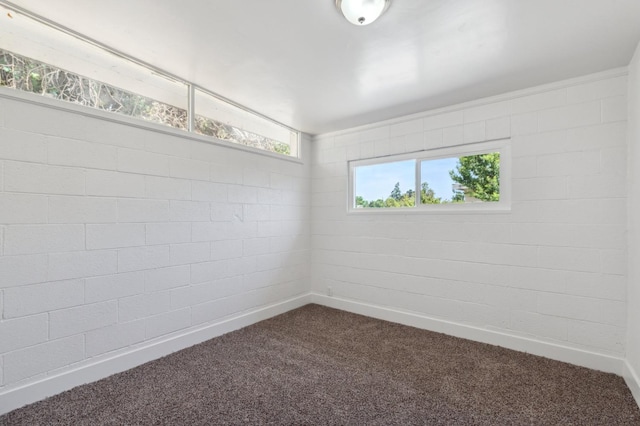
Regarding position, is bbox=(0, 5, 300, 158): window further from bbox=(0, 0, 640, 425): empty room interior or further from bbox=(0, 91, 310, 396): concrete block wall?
bbox=(0, 91, 310, 396): concrete block wall

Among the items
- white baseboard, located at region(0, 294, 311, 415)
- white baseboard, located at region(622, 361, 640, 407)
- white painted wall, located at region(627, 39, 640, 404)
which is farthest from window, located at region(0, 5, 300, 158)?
white baseboard, located at region(622, 361, 640, 407)

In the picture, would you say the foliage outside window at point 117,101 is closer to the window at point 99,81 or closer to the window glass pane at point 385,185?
the window at point 99,81

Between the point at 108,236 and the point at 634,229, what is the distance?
396cm

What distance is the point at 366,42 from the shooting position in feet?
6.77

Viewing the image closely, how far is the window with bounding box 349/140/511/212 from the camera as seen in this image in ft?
9.77

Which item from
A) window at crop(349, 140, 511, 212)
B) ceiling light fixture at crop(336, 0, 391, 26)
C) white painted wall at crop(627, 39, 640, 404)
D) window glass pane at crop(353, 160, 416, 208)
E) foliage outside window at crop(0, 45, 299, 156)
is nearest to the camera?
ceiling light fixture at crop(336, 0, 391, 26)

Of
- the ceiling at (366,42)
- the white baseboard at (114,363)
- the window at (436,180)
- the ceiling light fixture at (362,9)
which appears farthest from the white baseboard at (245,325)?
the ceiling light fixture at (362,9)

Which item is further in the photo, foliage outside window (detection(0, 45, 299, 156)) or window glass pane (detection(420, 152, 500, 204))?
window glass pane (detection(420, 152, 500, 204))

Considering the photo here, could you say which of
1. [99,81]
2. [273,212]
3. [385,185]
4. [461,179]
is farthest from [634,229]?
[99,81]

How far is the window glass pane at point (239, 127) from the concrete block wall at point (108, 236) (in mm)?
221

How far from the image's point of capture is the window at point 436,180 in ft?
9.77

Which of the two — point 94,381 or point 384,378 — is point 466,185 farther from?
point 94,381

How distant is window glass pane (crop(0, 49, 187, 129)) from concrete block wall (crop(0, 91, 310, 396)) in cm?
14

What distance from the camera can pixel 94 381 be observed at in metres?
2.18
